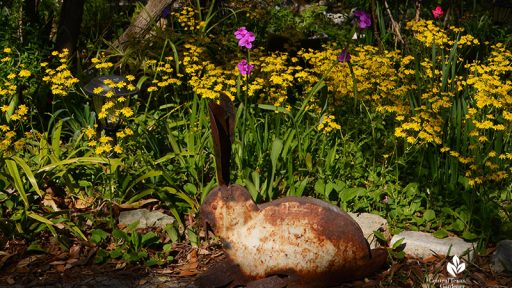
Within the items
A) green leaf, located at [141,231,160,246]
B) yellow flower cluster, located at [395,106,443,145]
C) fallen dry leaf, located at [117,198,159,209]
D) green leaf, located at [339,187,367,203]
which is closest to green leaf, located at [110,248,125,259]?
green leaf, located at [141,231,160,246]

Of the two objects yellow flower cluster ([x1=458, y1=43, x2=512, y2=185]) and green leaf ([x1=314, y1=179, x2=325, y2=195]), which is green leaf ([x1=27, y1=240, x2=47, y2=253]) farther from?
yellow flower cluster ([x1=458, y1=43, x2=512, y2=185])

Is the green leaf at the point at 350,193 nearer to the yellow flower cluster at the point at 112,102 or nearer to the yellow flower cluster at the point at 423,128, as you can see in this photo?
the yellow flower cluster at the point at 423,128

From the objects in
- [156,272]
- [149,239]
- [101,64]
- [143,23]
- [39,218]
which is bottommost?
[156,272]

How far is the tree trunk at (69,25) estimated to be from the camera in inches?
209

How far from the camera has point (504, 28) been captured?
22.5 feet

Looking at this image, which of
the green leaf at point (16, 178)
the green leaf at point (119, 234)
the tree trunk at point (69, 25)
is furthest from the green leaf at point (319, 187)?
the tree trunk at point (69, 25)

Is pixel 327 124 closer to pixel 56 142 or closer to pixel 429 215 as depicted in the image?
pixel 429 215

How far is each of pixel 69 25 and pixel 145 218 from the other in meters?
2.10

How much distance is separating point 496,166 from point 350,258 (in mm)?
1025

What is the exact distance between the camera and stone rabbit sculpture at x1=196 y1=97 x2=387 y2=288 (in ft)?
10.1

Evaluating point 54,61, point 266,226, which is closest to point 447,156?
point 266,226

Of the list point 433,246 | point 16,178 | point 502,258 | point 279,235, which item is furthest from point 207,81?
point 502,258

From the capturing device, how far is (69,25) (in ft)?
17.5

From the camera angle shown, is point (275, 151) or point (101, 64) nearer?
point (275, 151)
